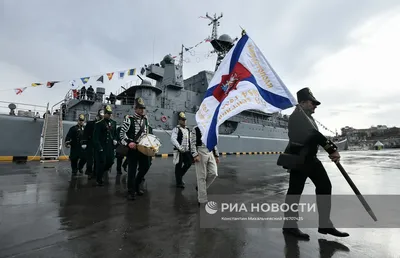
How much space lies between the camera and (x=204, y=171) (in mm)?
3682

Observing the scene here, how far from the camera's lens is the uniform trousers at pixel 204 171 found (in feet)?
11.9

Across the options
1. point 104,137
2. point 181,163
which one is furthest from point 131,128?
point 181,163

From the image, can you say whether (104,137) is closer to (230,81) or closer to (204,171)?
(204,171)

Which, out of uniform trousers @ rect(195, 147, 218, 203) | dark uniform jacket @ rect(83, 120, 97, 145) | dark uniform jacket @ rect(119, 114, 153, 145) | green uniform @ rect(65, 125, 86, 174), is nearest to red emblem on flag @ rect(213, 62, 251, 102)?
uniform trousers @ rect(195, 147, 218, 203)

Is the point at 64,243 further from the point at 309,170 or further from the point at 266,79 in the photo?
Result: the point at 266,79

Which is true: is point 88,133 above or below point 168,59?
below

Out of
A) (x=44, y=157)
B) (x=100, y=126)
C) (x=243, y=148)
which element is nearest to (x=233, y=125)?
(x=243, y=148)

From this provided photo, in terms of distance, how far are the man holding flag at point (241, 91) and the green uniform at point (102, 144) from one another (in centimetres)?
305

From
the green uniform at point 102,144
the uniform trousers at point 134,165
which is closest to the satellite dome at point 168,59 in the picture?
the green uniform at point 102,144

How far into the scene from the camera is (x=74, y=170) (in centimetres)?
690

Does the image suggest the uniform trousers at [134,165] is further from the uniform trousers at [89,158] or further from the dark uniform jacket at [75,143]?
the dark uniform jacket at [75,143]

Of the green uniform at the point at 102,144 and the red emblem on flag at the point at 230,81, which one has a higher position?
the red emblem on flag at the point at 230,81

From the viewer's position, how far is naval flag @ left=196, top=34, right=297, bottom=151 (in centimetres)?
310

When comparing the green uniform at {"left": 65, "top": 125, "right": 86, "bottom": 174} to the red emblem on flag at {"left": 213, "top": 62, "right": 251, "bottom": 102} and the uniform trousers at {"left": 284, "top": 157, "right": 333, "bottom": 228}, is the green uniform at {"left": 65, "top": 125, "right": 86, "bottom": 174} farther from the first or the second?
the uniform trousers at {"left": 284, "top": 157, "right": 333, "bottom": 228}
